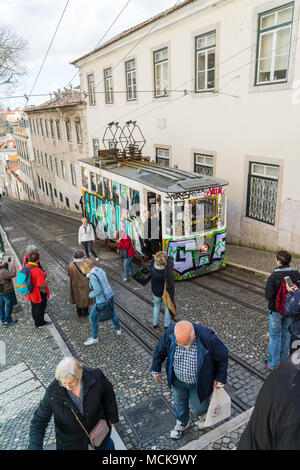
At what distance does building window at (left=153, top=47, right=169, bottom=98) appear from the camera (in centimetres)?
1366

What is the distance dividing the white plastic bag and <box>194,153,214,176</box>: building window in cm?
939

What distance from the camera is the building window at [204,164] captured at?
12188mm

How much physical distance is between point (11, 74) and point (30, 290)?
16.8 m

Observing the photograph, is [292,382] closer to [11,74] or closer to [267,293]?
[267,293]

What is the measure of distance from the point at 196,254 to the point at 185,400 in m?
5.03

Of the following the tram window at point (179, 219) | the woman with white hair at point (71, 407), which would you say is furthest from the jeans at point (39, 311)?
the woman with white hair at point (71, 407)

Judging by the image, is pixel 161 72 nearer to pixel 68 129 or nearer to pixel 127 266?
pixel 127 266

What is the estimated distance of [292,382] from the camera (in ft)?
6.26

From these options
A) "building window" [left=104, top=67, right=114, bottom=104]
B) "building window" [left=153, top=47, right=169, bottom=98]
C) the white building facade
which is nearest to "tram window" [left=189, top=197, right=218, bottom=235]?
the white building facade

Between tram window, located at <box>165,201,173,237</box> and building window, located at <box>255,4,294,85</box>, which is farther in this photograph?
building window, located at <box>255,4,294,85</box>

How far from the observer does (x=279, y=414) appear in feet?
6.05

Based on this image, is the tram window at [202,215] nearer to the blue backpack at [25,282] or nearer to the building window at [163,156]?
the blue backpack at [25,282]

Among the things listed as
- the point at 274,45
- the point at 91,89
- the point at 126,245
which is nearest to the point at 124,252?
the point at 126,245

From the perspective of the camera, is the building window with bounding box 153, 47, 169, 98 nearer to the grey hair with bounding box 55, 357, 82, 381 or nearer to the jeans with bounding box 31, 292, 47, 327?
the jeans with bounding box 31, 292, 47, 327
